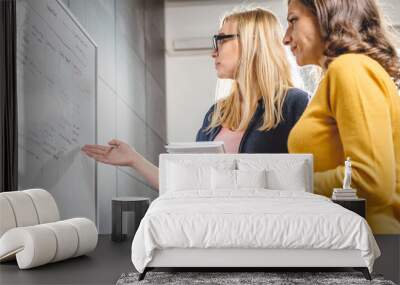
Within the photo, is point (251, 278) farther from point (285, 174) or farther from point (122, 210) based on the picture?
point (122, 210)

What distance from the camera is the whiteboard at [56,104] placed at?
3.70 meters

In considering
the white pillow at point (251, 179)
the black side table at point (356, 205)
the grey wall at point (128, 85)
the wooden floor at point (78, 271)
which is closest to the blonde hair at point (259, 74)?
the white pillow at point (251, 179)

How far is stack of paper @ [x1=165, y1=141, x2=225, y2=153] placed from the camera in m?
5.11

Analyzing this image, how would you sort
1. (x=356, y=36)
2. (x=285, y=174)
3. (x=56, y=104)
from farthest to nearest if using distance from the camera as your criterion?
(x=356, y=36) < (x=285, y=174) < (x=56, y=104)

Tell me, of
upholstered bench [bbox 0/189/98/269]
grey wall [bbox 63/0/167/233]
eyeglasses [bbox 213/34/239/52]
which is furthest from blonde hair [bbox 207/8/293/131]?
upholstered bench [bbox 0/189/98/269]

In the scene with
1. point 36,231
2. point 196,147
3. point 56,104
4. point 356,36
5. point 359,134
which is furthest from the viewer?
point 196,147

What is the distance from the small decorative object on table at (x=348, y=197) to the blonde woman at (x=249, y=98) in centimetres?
64

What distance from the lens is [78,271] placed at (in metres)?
3.56

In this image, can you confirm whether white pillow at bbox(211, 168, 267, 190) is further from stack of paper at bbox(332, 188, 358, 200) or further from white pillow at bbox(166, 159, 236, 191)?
stack of paper at bbox(332, 188, 358, 200)

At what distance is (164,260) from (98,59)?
2.29 meters

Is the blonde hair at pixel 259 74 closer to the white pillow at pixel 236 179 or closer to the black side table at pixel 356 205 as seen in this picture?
the white pillow at pixel 236 179

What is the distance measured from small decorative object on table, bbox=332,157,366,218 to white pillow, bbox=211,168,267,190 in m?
0.62

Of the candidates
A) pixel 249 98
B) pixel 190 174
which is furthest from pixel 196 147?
pixel 249 98

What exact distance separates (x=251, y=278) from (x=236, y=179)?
1426 mm
